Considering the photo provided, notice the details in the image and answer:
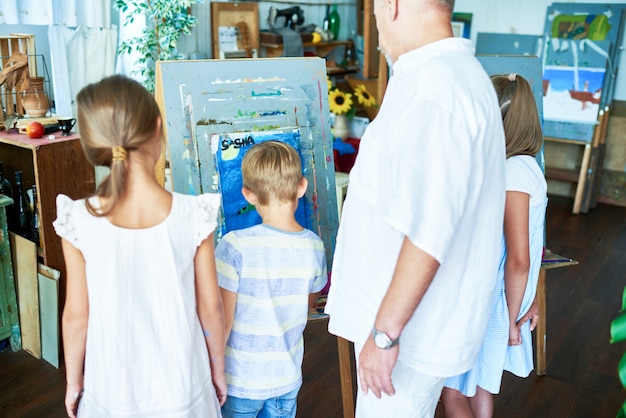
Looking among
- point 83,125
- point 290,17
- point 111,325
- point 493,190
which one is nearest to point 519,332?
point 493,190

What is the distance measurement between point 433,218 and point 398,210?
0.20ft

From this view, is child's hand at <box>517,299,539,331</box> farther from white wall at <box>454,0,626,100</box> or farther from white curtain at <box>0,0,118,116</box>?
white wall at <box>454,0,626,100</box>

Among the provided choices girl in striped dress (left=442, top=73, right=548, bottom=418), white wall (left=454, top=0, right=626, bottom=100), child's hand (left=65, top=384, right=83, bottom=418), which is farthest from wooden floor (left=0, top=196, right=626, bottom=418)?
white wall (left=454, top=0, right=626, bottom=100)

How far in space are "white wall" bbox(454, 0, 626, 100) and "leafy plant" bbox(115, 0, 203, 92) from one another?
2794 millimetres

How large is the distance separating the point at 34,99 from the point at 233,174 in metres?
1.30

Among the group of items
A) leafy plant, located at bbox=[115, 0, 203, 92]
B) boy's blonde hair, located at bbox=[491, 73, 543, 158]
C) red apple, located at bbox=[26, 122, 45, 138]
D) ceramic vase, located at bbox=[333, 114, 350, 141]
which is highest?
leafy plant, located at bbox=[115, 0, 203, 92]

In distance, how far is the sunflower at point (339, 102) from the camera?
4250 millimetres

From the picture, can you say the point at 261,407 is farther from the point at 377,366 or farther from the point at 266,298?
the point at 377,366

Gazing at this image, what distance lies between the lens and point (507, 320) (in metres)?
1.60

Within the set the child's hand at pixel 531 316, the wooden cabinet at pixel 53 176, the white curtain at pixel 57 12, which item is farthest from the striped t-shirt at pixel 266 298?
the white curtain at pixel 57 12

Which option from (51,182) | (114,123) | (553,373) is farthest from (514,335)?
(51,182)

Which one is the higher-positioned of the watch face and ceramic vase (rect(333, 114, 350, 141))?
the watch face

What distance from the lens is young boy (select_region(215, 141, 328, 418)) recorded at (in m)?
1.36

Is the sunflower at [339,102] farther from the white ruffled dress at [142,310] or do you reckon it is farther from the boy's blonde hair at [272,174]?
the white ruffled dress at [142,310]
